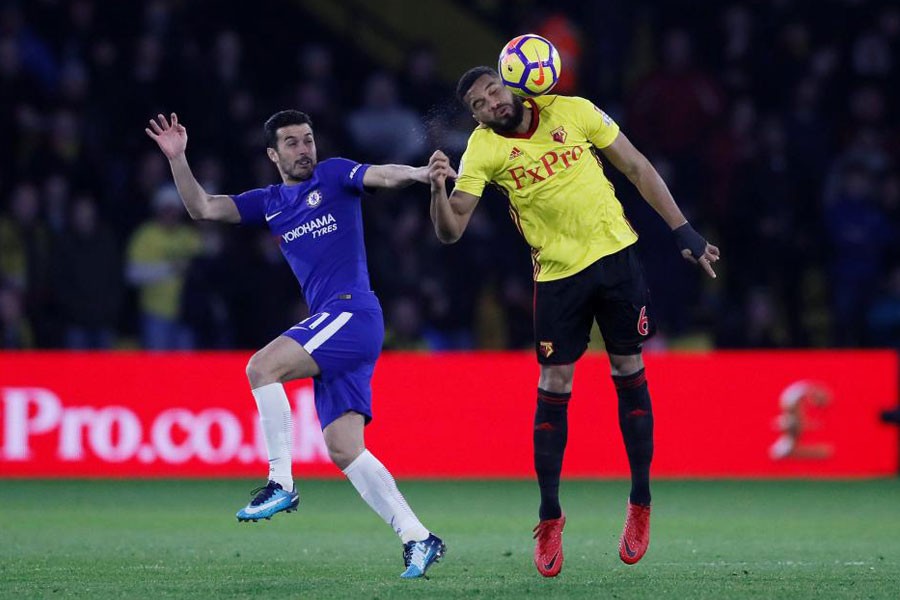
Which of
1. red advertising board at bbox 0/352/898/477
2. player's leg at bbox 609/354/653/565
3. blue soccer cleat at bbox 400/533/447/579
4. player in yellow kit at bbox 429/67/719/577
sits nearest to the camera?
blue soccer cleat at bbox 400/533/447/579

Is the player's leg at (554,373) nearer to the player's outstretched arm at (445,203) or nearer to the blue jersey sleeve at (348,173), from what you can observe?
the player's outstretched arm at (445,203)

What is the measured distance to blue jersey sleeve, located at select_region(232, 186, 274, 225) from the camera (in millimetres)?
7973

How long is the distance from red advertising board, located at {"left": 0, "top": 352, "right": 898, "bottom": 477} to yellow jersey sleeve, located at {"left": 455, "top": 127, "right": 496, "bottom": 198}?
6007 mm

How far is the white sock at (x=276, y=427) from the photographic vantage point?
296 inches

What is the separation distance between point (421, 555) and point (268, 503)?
730 mm

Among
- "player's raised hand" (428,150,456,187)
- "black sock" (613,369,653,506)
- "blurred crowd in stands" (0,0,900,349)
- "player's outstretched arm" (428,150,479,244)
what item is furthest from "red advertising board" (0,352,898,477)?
"player's raised hand" (428,150,456,187)

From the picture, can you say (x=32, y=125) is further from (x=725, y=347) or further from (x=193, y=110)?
(x=725, y=347)

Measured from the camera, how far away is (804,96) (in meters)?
16.0

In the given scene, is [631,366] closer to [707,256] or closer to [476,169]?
[707,256]

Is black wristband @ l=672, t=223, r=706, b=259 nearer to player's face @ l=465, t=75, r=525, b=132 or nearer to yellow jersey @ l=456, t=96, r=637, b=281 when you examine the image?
yellow jersey @ l=456, t=96, r=637, b=281

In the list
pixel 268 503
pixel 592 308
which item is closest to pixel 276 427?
pixel 268 503

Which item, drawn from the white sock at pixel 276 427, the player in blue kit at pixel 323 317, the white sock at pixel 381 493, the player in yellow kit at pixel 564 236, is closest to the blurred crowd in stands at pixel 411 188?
the player in blue kit at pixel 323 317

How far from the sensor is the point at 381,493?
7.58 metres

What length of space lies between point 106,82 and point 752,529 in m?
7.75
